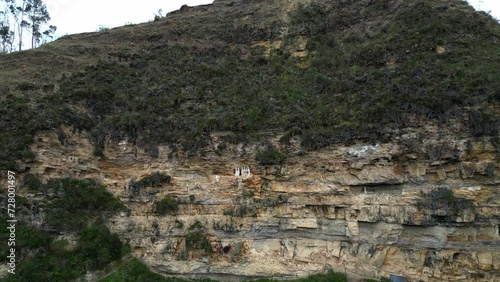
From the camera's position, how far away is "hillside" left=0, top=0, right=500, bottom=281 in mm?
14156

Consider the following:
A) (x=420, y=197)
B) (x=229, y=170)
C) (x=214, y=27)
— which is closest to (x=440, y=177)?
(x=420, y=197)

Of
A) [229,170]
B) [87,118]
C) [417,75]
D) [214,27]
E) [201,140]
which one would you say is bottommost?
[229,170]

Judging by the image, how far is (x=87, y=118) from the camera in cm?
1955

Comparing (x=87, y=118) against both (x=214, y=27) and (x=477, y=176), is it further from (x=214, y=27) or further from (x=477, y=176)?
(x=477, y=176)

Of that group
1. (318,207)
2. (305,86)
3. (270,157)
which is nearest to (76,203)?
(270,157)

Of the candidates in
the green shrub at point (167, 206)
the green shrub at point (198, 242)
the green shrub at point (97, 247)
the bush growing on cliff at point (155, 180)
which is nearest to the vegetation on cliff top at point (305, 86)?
the bush growing on cliff at point (155, 180)

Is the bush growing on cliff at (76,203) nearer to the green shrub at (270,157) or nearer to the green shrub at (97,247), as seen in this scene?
the green shrub at (97,247)

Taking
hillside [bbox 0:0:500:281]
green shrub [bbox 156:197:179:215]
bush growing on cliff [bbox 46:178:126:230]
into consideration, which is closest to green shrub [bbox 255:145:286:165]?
hillside [bbox 0:0:500:281]

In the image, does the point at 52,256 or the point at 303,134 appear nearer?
the point at 52,256

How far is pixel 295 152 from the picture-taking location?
16.6 meters

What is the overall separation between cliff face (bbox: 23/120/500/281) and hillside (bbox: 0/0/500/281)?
0.06m

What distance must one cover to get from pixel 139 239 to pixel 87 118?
7.49 meters

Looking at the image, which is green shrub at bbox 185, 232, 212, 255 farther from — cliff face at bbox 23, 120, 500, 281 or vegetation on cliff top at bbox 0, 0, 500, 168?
vegetation on cliff top at bbox 0, 0, 500, 168

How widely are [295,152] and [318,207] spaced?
2.73 meters
